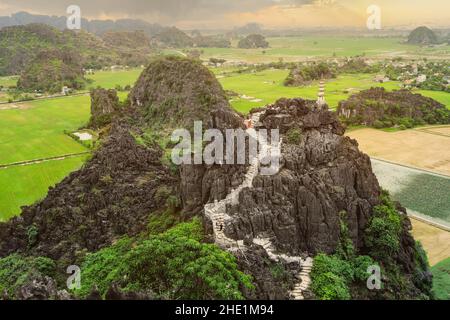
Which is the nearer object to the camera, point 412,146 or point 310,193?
point 310,193

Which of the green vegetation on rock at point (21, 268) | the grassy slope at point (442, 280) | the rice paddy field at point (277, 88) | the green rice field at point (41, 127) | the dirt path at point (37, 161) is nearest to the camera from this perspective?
the green vegetation on rock at point (21, 268)

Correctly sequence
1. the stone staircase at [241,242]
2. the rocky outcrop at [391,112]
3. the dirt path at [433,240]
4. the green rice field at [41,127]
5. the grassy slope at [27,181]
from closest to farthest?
the stone staircase at [241,242] → the dirt path at [433,240] → the grassy slope at [27,181] → the green rice field at [41,127] → the rocky outcrop at [391,112]

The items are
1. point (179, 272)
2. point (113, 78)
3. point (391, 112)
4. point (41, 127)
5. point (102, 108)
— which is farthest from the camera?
point (113, 78)

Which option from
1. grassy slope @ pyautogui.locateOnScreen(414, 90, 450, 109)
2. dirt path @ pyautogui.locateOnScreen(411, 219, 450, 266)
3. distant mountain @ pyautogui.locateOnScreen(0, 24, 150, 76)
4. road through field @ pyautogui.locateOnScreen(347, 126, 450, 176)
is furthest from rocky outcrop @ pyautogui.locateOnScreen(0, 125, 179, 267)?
distant mountain @ pyautogui.locateOnScreen(0, 24, 150, 76)

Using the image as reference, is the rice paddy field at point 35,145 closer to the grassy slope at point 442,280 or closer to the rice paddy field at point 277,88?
the rice paddy field at point 277,88

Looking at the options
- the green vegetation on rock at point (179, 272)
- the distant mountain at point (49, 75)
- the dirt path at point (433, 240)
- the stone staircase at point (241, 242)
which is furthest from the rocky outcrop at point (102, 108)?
the dirt path at point (433, 240)

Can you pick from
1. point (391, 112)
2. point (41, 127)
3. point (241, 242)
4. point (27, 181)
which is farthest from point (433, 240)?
point (41, 127)

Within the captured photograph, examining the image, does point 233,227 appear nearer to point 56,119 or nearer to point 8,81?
point 56,119
